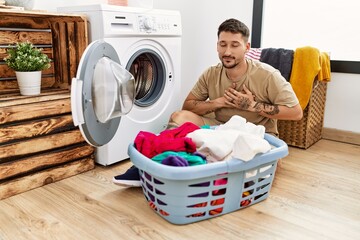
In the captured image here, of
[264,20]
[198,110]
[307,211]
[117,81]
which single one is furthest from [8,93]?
[264,20]

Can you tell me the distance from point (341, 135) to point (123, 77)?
177 centimetres

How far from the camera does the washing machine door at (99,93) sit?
49.0 inches

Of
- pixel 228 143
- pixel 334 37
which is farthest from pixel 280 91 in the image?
pixel 334 37

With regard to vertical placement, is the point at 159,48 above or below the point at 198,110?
above

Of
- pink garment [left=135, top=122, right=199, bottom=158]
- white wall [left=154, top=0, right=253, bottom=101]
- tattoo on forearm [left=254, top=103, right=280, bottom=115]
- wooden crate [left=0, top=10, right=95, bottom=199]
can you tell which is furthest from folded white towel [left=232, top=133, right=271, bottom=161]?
white wall [left=154, top=0, right=253, bottom=101]

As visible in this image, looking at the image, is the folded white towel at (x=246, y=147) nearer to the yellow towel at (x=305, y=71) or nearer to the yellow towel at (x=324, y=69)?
the yellow towel at (x=305, y=71)

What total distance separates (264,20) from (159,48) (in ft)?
3.98

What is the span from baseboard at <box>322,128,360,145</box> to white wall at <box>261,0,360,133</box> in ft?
0.11

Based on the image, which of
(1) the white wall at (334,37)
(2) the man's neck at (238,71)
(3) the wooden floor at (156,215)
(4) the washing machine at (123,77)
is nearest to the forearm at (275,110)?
(2) the man's neck at (238,71)

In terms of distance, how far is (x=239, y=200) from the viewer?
1409mm

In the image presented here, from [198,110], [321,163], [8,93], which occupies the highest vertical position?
[8,93]

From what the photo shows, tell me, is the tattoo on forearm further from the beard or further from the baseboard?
the baseboard

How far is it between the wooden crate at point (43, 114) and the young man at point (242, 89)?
1.95 feet

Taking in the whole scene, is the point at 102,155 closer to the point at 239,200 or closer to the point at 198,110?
the point at 198,110
